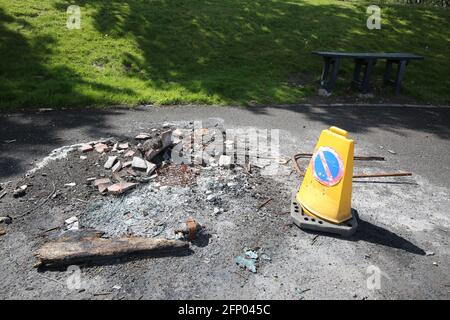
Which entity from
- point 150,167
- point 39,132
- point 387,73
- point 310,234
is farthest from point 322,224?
point 387,73

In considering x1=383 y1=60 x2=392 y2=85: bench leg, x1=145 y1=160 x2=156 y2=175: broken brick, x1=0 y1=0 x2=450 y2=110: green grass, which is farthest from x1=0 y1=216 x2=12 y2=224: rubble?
x1=383 y1=60 x2=392 y2=85: bench leg

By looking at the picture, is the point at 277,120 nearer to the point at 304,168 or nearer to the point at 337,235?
the point at 304,168

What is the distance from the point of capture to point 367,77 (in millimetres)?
9594

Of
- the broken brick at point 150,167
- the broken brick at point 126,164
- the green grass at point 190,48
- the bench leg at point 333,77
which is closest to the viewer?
the broken brick at point 150,167

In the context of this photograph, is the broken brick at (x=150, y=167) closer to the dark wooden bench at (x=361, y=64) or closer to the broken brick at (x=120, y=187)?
the broken brick at (x=120, y=187)

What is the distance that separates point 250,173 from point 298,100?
4.46m

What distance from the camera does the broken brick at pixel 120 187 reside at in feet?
15.1
